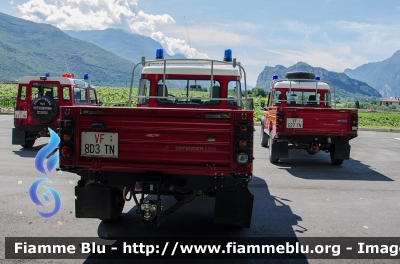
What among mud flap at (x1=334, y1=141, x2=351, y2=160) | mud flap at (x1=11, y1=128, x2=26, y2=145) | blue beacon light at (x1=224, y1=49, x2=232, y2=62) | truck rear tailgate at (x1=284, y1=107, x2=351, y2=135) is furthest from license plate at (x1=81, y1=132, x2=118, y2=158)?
mud flap at (x1=11, y1=128, x2=26, y2=145)

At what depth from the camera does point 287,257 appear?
4.76 meters

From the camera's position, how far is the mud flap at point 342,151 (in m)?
11.3

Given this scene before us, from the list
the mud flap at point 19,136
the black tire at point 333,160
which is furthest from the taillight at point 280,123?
the mud flap at point 19,136

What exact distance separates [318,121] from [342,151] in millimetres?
1212

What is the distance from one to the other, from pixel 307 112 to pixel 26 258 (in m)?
7.97

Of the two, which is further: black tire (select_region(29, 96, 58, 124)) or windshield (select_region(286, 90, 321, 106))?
windshield (select_region(286, 90, 321, 106))

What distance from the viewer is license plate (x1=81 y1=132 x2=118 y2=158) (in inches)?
191

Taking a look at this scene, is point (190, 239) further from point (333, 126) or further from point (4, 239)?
point (333, 126)

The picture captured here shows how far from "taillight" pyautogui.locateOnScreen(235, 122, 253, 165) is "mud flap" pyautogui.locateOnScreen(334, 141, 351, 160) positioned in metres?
7.27

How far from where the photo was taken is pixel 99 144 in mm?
4883

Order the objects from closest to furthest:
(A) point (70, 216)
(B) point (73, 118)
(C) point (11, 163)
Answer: (B) point (73, 118)
(A) point (70, 216)
(C) point (11, 163)

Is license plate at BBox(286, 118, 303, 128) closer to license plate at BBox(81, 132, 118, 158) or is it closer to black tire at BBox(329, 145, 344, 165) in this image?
black tire at BBox(329, 145, 344, 165)

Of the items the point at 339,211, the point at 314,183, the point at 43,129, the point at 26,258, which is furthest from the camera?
the point at 43,129

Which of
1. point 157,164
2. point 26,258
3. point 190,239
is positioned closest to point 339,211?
point 190,239
